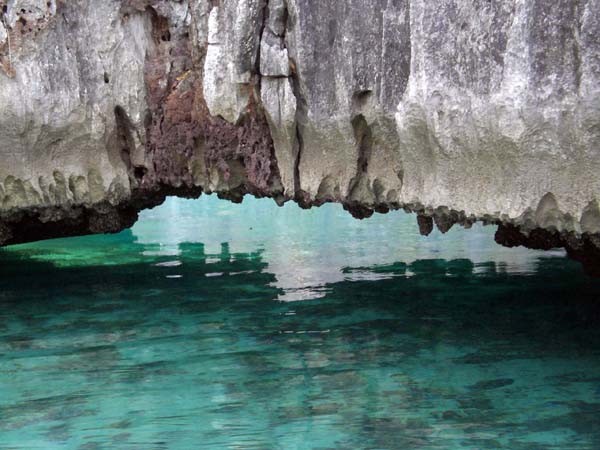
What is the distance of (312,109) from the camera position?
5.73 m

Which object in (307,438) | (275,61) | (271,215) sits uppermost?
(275,61)

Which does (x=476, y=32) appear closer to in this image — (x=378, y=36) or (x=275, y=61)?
(x=378, y=36)

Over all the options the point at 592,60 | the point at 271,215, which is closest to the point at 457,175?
the point at 592,60

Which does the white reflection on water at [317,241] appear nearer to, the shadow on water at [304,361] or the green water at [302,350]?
the green water at [302,350]

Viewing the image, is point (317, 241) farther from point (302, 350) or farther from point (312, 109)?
point (312, 109)

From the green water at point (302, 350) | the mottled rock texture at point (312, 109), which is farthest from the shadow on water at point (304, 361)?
the mottled rock texture at point (312, 109)

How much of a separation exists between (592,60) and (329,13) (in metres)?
1.85

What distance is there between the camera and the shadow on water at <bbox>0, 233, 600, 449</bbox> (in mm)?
4590

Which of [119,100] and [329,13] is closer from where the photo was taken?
[329,13]

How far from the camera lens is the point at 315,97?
570 cm

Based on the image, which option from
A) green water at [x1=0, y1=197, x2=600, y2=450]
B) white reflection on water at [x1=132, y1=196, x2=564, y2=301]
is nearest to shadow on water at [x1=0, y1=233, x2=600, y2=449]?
green water at [x1=0, y1=197, x2=600, y2=450]

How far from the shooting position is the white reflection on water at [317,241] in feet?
29.2

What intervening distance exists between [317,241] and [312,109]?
5.66m

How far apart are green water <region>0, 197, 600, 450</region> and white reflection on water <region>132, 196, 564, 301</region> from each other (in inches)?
2.5
